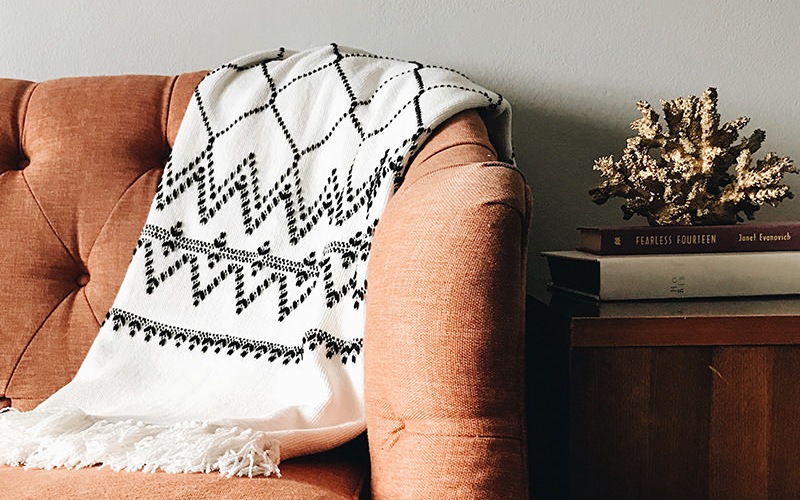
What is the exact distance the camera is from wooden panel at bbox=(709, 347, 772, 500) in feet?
2.70

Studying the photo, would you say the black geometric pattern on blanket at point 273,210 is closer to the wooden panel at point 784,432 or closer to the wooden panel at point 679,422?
the wooden panel at point 679,422

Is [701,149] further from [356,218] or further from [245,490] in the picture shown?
[245,490]

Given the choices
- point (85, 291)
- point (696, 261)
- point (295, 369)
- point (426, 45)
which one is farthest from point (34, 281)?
point (696, 261)

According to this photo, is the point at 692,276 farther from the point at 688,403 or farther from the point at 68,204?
the point at 68,204

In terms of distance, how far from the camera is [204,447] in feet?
2.32

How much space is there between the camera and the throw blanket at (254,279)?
77 centimetres

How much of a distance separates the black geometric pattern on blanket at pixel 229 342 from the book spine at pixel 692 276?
13.3 inches

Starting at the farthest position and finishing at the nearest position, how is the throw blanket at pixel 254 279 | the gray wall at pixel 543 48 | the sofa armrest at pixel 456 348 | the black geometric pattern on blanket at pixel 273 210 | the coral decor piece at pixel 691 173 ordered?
the gray wall at pixel 543 48
the coral decor piece at pixel 691 173
the black geometric pattern on blanket at pixel 273 210
the throw blanket at pixel 254 279
the sofa armrest at pixel 456 348

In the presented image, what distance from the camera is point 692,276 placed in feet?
3.13

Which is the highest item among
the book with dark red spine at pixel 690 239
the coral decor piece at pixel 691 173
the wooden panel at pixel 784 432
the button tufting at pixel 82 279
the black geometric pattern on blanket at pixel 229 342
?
the coral decor piece at pixel 691 173

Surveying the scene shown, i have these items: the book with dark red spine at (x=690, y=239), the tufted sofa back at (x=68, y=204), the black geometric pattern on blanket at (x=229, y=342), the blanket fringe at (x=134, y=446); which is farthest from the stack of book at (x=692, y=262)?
the tufted sofa back at (x=68, y=204)

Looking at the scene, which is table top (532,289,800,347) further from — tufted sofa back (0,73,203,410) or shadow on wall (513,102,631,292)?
tufted sofa back (0,73,203,410)

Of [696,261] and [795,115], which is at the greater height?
[795,115]

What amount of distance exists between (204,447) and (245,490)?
0.08 metres
